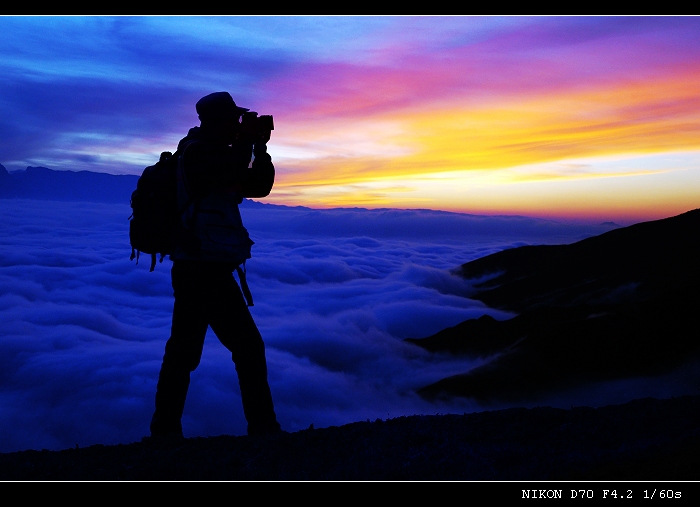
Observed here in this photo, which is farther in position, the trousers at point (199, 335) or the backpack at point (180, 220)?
the trousers at point (199, 335)

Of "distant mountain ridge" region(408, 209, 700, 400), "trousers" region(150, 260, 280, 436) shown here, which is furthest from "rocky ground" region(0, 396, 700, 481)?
"distant mountain ridge" region(408, 209, 700, 400)

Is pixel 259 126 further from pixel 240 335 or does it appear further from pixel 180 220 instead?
pixel 240 335

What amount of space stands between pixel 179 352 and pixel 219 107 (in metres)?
1.94

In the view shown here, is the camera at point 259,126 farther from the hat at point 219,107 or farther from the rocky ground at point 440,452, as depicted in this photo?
the rocky ground at point 440,452

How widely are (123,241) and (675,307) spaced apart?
123m

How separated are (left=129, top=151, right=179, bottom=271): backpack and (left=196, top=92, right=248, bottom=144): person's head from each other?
16.8 inches

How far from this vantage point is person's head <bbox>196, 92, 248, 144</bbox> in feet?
13.6

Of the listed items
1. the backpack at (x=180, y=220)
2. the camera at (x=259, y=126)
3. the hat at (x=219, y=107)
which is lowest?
the backpack at (x=180, y=220)

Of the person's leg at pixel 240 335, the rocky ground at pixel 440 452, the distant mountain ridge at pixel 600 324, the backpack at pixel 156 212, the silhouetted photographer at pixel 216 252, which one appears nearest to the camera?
the rocky ground at pixel 440 452

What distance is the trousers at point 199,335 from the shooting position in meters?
4.18

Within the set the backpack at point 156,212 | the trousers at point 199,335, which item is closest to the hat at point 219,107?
the backpack at point 156,212

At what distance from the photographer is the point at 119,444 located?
15.0 feet
